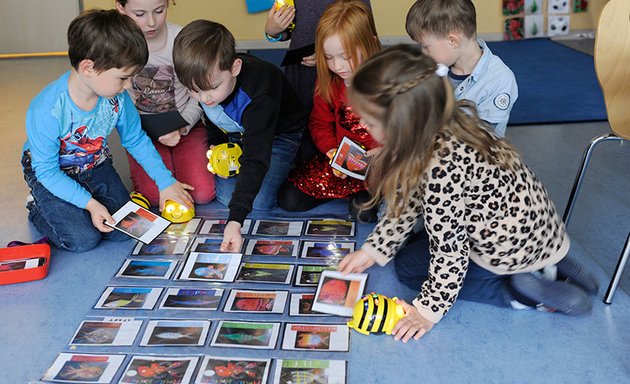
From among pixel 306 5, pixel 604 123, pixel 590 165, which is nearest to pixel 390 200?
pixel 306 5

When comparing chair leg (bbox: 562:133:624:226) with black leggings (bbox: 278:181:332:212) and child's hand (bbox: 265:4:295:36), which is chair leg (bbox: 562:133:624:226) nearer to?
black leggings (bbox: 278:181:332:212)

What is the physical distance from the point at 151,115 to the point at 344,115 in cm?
78

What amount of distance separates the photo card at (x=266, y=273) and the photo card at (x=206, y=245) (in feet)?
0.46

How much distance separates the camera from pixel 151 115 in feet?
8.35

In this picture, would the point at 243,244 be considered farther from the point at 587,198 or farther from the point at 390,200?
the point at 587,198

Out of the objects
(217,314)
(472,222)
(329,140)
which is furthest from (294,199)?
(472,222)

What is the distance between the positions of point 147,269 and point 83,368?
0.49 metres

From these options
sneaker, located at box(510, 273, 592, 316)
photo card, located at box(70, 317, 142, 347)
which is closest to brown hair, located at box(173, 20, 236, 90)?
photo card, located at box(70, 317, 142, 347)

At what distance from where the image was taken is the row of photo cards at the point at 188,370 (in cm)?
160

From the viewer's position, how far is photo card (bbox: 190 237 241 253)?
2.18 m

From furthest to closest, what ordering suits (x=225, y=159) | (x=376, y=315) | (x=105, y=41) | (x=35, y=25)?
(x=35, y=25)
(x=225, y=159)
(x=105, y=41)
(x=376, y=315)

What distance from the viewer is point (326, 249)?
2172 mm

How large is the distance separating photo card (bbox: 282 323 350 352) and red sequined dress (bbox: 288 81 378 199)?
757 millimetres

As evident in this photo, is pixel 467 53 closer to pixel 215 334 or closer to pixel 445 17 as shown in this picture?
pixel 445 17
